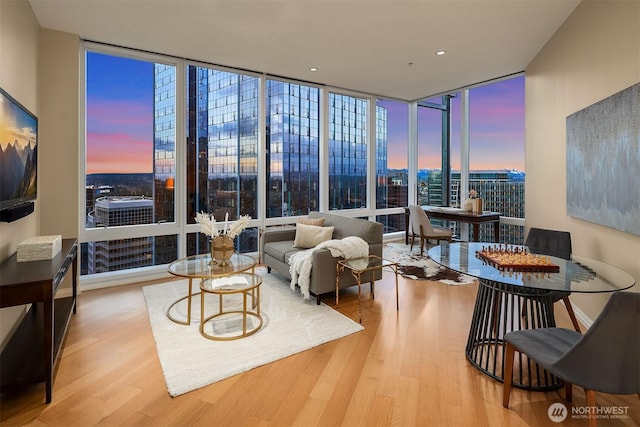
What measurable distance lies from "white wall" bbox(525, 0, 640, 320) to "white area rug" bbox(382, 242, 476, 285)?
1.21 meters

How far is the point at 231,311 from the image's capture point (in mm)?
3193

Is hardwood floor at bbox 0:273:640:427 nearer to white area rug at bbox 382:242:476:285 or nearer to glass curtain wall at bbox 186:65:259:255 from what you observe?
white area rug at bbox 382:242:476:285

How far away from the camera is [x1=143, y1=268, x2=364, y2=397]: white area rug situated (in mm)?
2242

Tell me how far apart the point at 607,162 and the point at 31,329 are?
4.62 metres

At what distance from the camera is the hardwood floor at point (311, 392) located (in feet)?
5.94

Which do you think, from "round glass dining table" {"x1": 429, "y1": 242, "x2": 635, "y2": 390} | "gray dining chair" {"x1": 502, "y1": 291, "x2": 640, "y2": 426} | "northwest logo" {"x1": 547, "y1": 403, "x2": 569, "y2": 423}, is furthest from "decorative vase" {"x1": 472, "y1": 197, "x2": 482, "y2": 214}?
"gray dining chair" {"x1": 502, "y1": 291, "x2": 640, "y2": 426}

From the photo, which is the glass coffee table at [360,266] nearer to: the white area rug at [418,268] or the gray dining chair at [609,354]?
the white area rug at [418,268]

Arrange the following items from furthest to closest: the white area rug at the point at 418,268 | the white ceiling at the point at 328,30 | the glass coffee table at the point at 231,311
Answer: the white area rug at the point at 418,268, the white ceiling at the point at 328,30, the glass coffee table at the point at 231,311

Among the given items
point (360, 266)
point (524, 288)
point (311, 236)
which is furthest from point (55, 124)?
point (524, 288)

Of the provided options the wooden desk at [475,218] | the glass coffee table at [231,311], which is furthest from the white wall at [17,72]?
the wooden desk at [475,218]

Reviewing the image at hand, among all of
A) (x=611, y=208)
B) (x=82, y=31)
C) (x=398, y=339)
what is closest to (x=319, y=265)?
(x=398, y=339)

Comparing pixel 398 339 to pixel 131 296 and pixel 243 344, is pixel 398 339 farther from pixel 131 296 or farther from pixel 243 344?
pixel 131 296

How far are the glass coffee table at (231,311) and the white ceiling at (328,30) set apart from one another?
2586 mm

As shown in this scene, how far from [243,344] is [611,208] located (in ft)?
10.0
